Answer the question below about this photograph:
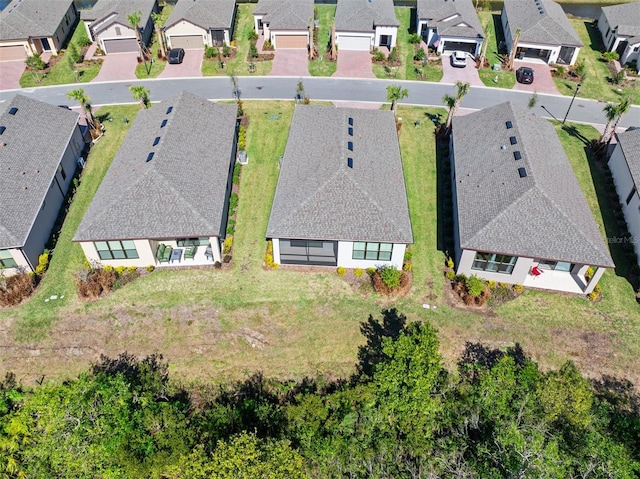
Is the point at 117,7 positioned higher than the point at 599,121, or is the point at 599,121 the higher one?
the point at 117,7

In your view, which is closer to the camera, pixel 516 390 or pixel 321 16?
pixel 516 390

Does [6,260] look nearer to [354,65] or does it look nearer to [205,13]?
[205,13]

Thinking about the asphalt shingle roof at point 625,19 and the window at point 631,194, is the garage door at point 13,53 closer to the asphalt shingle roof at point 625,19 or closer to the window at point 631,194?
the window at point 631,194

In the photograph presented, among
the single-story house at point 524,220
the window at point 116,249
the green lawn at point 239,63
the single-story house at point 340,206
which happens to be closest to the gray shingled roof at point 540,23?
the single-story house at point 524,220

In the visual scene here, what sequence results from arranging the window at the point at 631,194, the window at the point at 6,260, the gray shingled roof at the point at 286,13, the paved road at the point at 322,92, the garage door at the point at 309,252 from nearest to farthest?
the window at the point at 6,260
the garage door at the point at 309,252
the window at the point at 631,194
the paved road at the point at 322,92
the gray shingled roof at the point at 286,13

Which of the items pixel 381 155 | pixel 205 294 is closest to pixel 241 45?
pixel 381 155

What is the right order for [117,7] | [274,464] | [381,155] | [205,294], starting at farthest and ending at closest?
[117,7] → [381,155] → [205,294] → [274,464]

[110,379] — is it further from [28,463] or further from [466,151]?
[466,151]
